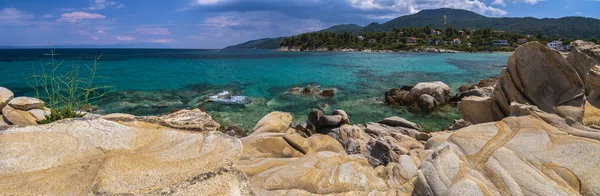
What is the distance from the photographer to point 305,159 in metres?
7.46

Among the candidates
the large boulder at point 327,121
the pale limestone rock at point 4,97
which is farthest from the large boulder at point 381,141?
the pale limestone rock at point 4,97

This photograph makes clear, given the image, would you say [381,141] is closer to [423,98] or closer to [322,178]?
[322,178]

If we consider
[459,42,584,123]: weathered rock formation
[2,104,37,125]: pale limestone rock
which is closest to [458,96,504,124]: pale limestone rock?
[459,42,584,123]: weathered rock formation

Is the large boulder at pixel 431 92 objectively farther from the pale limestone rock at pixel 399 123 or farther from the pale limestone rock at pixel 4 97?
the pale limestone rock at pixel 4 97

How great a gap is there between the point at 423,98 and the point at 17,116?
22695mm

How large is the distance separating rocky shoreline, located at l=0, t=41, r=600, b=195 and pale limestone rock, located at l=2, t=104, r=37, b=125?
17.8ft

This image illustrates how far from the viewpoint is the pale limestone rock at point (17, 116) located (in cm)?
945

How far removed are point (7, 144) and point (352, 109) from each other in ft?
66.6

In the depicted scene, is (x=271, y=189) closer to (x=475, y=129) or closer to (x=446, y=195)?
(x=446, y=195)

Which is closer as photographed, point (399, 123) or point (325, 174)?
point (325, 174)

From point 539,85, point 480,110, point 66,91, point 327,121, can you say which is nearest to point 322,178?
point 66,91

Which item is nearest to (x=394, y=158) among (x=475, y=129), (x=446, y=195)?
(x=475, y=129)

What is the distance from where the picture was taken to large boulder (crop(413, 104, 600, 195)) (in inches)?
191

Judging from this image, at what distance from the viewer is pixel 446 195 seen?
16.5 feet
